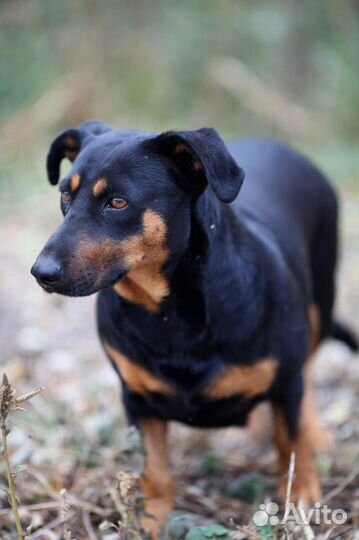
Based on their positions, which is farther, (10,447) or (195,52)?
(195,52)

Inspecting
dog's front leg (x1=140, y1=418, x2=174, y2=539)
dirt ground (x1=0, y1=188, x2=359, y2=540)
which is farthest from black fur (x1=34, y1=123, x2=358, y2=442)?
dirt ground (x1=0, y1=188, x2=359, y2=540)

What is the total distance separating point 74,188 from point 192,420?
1305 millimetres

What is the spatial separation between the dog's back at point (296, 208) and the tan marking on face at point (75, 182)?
42.5 inches

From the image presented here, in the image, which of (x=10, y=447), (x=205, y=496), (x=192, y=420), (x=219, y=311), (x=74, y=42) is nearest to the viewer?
(x=219, y=311)

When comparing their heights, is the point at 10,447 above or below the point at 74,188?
below

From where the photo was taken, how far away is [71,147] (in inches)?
143

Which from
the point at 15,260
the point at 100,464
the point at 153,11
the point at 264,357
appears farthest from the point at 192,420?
the point at 153,11

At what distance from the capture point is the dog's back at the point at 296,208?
4191 mm

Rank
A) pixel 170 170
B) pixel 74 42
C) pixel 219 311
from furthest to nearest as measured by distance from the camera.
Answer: pixel 74 42
pixel 219 311
pixel 170 170

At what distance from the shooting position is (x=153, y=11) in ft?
39.5

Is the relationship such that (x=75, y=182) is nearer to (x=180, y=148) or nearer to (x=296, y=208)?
(x=180, y=148)

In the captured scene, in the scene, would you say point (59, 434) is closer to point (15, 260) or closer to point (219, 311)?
point (219, 311)

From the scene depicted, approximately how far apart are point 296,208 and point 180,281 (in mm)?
1528

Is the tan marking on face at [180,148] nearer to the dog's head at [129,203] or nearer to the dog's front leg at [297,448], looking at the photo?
the dog's head at [129,203]
